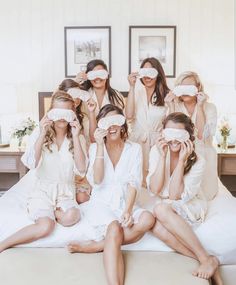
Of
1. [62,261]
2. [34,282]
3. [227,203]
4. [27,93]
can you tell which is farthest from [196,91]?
[27,93]

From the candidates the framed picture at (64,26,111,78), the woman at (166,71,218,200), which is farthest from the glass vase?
the framed picture at (64,26,111,78)

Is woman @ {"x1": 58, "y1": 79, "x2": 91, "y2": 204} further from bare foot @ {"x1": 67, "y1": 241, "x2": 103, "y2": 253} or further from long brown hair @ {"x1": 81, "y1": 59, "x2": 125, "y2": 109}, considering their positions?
bare foot @ {"x1": 67, "y1": 241, "x2": 103, "y2": 253}

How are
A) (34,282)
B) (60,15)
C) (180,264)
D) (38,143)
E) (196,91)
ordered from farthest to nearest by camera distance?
(60,15)
(196,91)
(38,143)
(180,264)
(34,282)

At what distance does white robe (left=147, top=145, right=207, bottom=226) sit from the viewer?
8.16 feet

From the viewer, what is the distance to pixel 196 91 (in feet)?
9.86

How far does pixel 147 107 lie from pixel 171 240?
1.16 meters

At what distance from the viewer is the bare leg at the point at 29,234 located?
94.7 inches

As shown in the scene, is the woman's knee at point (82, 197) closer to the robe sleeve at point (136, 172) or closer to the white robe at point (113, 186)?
the white robe at point (113, 186)

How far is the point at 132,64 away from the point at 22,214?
212 cm

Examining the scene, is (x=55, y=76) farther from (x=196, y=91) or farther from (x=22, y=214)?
(x=22, y=214)

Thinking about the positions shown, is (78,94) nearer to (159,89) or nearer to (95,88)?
(95,88)

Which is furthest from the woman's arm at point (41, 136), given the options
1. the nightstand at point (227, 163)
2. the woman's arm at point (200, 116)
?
the nightstand at point (227, 163)

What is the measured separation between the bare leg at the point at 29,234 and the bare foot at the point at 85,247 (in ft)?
0.52

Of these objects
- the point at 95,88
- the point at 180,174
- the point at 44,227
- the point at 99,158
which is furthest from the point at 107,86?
the point at 44,227
